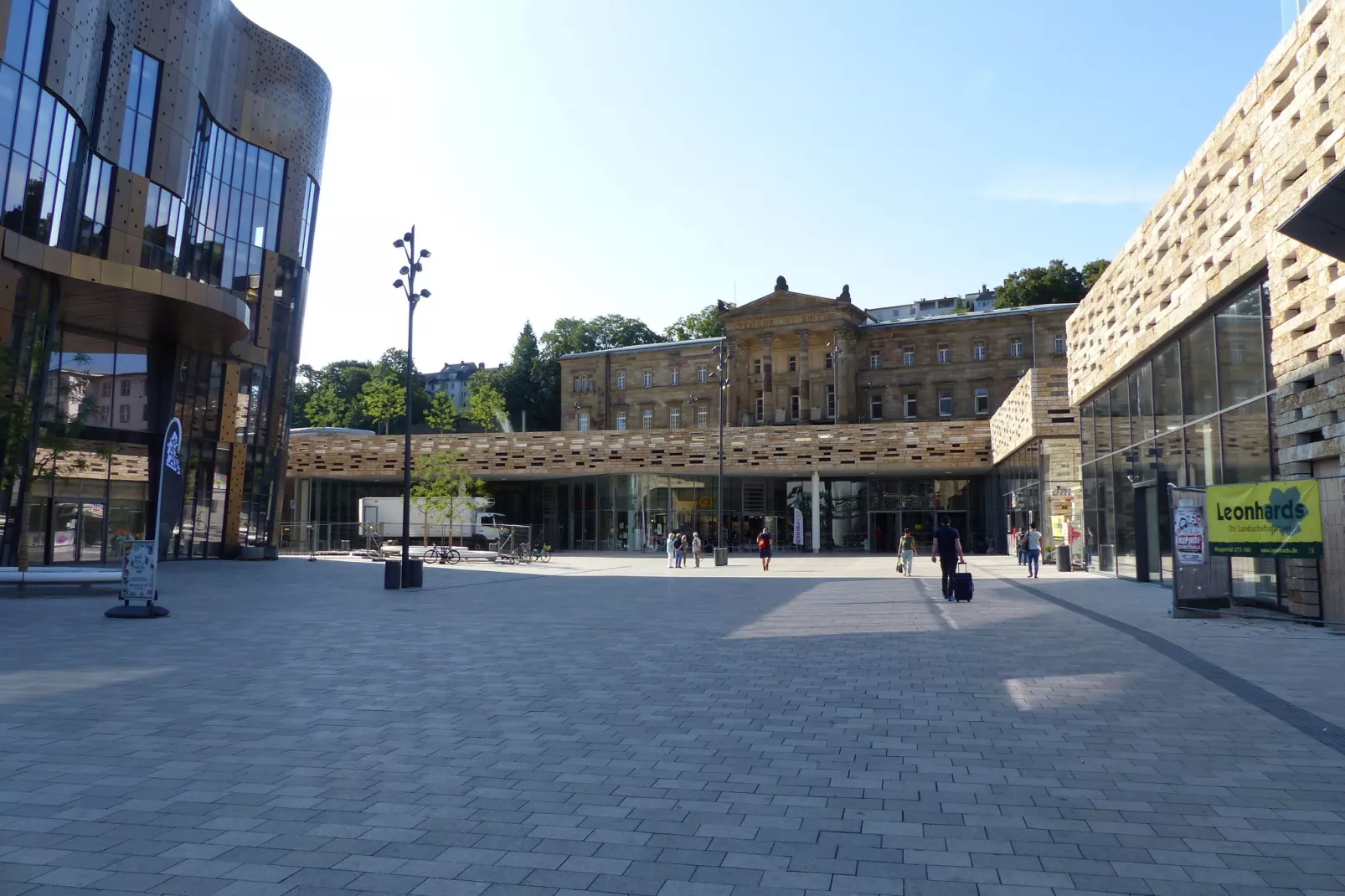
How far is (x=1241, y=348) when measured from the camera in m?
17.0

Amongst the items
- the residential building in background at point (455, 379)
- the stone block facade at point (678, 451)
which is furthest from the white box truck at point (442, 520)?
the residential building in background at point (455, 379)

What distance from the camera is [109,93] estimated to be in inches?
1139

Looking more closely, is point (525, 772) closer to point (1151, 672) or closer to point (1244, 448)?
point (1151, 672)

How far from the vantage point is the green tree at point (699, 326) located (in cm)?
8669

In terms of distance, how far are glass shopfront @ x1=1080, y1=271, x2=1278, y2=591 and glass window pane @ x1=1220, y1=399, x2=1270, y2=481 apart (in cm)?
2

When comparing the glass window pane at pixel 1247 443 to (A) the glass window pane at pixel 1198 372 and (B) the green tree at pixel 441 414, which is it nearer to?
(A) the glass window pane at pixel 1198 372

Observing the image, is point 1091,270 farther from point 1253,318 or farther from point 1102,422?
point 1253,318

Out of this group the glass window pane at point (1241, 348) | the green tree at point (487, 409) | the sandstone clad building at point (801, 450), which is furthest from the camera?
the green tree at point (487, 409)

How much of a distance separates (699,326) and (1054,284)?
104ft

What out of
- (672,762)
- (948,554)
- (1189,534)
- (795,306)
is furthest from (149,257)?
(795,306)

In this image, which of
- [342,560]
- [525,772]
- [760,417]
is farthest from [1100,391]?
[760,417]

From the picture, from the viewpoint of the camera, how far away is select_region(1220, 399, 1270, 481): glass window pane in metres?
16.2

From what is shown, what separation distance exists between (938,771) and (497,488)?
175 feet

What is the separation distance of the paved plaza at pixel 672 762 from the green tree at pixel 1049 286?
6118 centimetres
